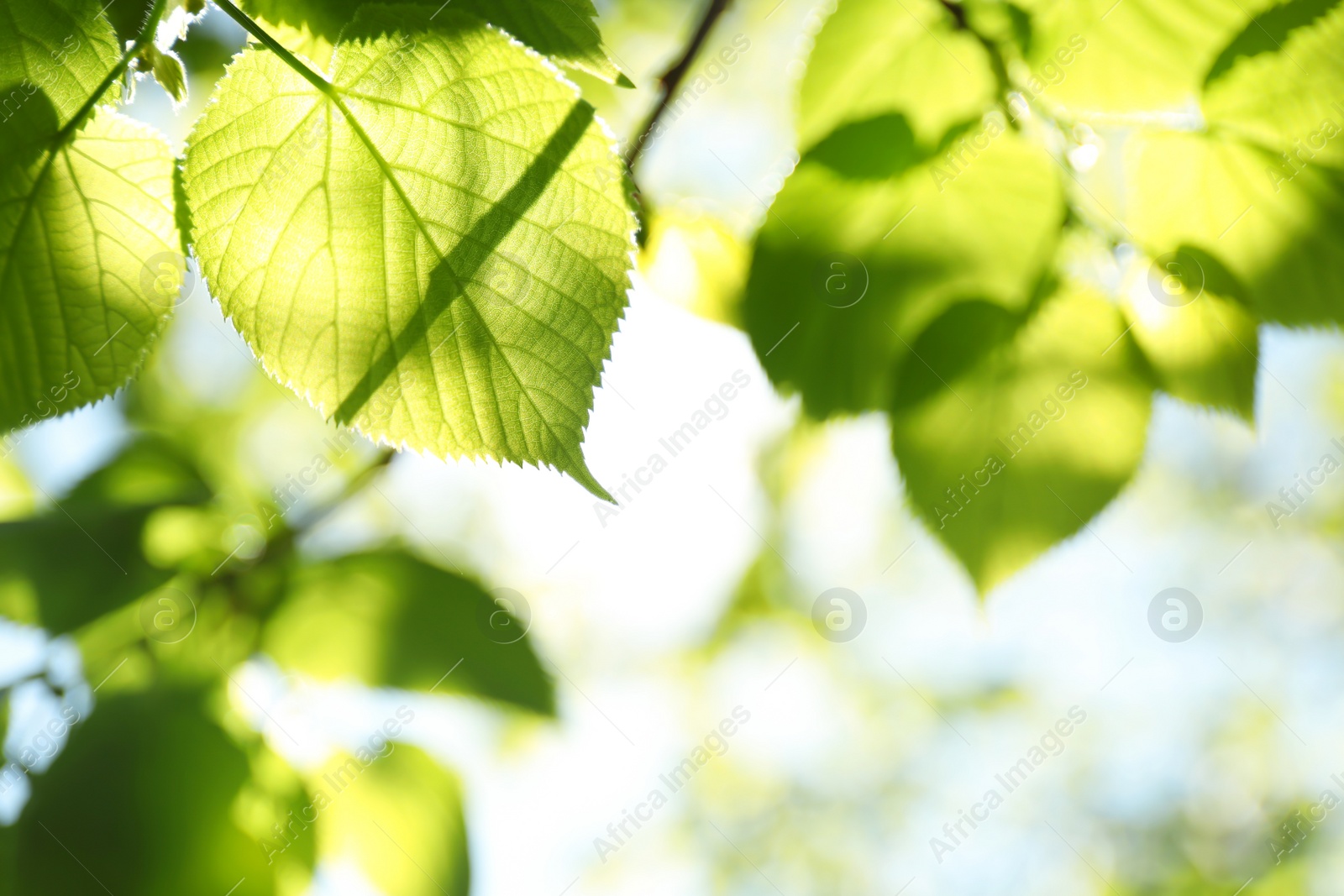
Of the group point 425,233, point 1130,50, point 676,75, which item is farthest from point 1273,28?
point 425,233

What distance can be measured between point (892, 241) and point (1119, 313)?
166 mm

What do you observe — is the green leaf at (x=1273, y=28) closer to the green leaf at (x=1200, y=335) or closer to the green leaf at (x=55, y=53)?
the green leaf at (x=1200, y=335)

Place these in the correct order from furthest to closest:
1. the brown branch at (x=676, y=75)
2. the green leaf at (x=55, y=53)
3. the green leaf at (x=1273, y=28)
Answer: the brown branch at (x=676, y=75) → the green leaf at (x=1273, y=28) → the green leaf at (x=55, y=53)

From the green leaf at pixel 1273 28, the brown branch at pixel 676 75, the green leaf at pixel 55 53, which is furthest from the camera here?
the brown branch at pixel 676 75

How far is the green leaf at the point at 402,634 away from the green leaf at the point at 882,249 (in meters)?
0.37

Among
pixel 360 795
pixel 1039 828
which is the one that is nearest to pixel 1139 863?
pixel 1039 828

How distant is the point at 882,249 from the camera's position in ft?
1.76

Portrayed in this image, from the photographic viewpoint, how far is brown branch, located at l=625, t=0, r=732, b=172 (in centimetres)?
64

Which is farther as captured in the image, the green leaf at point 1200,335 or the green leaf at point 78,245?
the green leaf at point 1200,335

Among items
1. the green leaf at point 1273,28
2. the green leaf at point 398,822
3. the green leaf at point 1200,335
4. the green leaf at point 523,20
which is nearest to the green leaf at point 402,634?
the green leaf at point 398,822

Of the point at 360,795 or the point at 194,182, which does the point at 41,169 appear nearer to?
the point at 194,182

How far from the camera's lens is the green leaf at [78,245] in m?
0.36

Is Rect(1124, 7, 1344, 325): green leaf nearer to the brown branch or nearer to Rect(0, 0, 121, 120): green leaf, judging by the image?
the brown branch

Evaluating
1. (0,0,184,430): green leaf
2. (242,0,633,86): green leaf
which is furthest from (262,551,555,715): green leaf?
(242,0,633,86): green leaf
